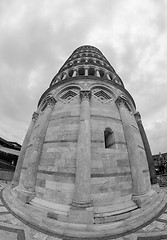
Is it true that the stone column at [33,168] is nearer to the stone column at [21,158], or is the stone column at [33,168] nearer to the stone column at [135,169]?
the stone column at [21,158]

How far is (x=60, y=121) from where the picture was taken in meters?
7.50

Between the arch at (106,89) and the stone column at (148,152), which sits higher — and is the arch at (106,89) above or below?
A: above

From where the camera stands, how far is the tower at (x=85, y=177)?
14.7 ft

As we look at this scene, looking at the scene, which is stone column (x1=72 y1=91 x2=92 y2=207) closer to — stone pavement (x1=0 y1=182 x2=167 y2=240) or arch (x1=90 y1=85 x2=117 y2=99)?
stone pavement (x1=0 y1=182 x2=167 y2=240)

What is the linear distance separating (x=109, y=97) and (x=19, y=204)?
921 cm

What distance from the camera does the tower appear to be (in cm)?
447

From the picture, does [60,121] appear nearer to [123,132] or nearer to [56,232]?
[123,132]

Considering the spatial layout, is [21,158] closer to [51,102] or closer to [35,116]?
[35,116]

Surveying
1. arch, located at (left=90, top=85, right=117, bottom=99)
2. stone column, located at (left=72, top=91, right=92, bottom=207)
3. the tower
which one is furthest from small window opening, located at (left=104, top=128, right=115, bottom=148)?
arch, located at (left=90, top=85, right=117, bottom=99)

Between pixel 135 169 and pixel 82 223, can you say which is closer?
pixel 82 223

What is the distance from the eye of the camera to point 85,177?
5.02 metres

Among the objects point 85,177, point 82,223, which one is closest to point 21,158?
point 85,177

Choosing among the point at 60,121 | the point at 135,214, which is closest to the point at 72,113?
the point at 60,121

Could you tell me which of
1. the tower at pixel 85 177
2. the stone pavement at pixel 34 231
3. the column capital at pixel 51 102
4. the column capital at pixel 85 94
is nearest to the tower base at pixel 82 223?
the tower at pixel 85 177
